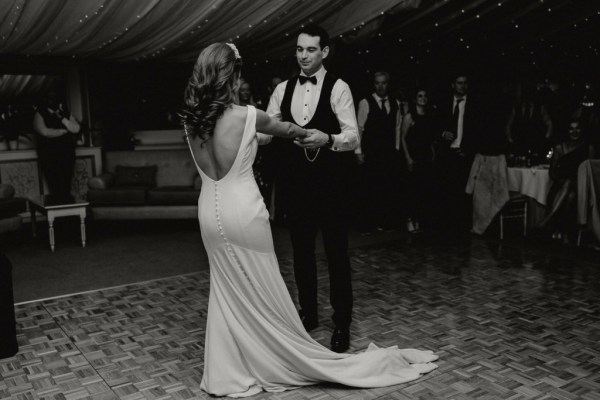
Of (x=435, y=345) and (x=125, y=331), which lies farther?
(x=125, y=331)

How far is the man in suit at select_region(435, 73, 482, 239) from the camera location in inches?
243

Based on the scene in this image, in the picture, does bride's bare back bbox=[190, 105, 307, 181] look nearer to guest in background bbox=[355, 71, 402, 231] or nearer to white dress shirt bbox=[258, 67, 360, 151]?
white dress shirt bbox=[258, 67, 360, 151]

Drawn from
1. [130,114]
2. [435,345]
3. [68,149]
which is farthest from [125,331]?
[130,114]

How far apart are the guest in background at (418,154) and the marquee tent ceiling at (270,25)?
3.18 ft

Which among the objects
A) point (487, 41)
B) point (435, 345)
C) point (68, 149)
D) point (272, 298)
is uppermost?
point (487, 41)

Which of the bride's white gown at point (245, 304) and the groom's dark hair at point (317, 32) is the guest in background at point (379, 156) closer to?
the groom's dark hair at point (317, 32)

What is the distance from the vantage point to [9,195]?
6.60 m

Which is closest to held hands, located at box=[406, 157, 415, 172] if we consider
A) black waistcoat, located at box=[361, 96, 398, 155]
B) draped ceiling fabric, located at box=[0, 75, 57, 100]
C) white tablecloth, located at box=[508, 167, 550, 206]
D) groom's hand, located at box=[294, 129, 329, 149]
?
black waistcoat, located at box=[361, 96, 398, 155]

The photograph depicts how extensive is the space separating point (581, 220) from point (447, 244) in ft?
3.81

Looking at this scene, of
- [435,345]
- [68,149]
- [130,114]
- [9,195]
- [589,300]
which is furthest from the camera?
[130,114]

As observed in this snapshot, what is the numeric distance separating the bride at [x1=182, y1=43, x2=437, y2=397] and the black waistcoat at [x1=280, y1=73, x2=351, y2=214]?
1.66ft

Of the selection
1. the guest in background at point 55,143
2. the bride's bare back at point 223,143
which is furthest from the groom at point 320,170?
the guest in background at point 55,143

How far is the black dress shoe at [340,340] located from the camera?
3238 mm

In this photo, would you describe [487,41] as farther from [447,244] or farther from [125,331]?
[125,331]
